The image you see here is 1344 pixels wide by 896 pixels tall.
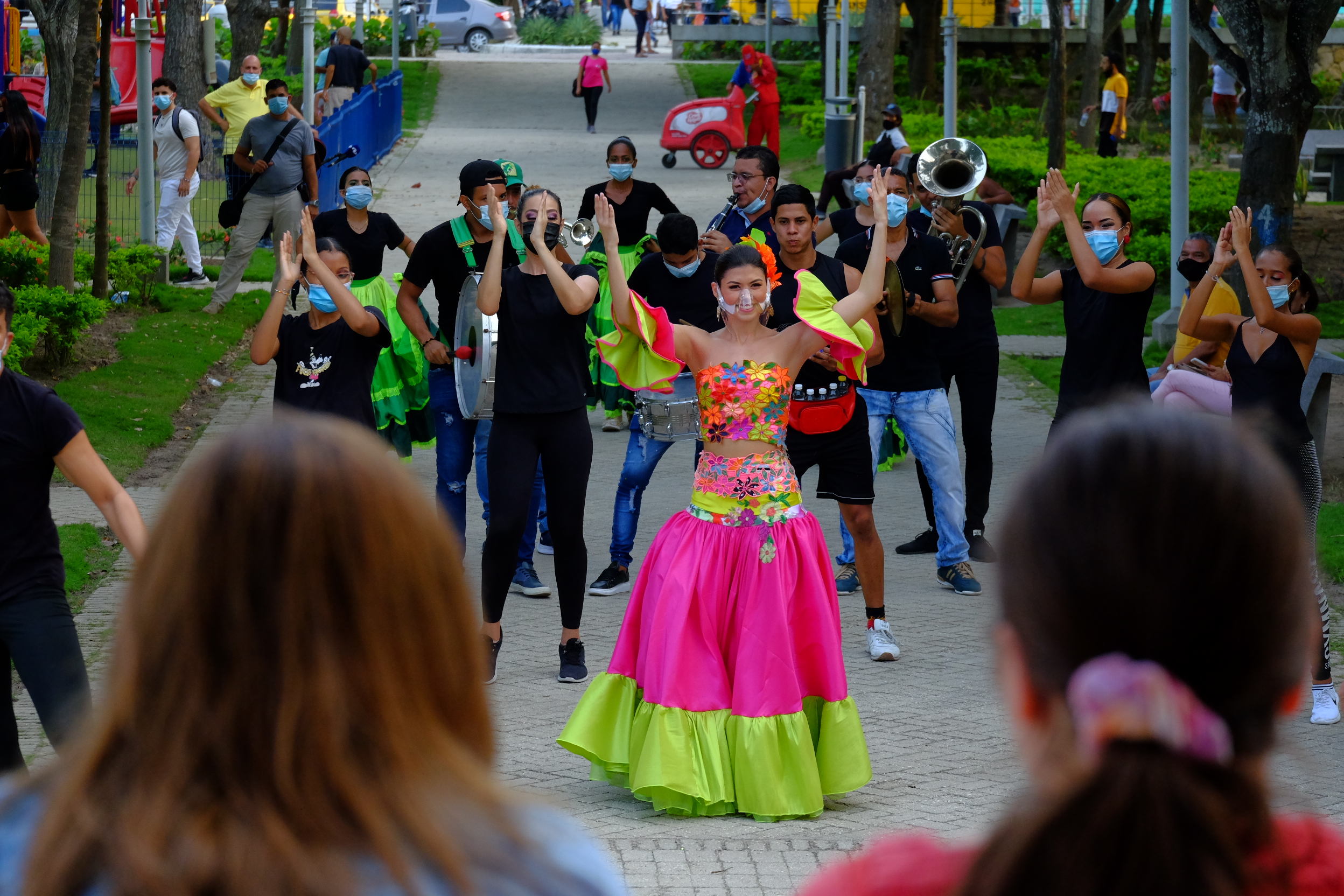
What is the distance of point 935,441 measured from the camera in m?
7.71

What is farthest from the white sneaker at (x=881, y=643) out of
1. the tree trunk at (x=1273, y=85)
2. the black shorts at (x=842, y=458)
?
the tree trunk at (x=1273, y=85)

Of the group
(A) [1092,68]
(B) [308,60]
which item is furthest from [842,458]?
(A) [1092,68]

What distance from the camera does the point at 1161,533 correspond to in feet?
4.96

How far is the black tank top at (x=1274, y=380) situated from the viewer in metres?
6.02

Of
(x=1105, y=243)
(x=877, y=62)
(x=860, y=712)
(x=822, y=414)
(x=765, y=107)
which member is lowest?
(x=860, y=712)

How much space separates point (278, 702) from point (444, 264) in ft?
19.4

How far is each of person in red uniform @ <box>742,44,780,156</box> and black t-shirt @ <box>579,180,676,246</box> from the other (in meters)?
14.6

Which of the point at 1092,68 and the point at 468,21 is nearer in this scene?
the point at 1092,68

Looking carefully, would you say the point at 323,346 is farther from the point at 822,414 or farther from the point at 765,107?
the point at 765,107

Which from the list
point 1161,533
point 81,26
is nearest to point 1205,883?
point 1161,533

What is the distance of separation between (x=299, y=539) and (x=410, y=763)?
250mm

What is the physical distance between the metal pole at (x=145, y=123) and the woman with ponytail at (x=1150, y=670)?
14.6 m

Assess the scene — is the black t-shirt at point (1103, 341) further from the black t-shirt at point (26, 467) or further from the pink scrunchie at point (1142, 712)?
the pink scrunchie at point (1142, 712)

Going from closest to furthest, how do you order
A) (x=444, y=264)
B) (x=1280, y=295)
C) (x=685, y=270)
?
(x=1280, y=295) → (x=444, y=264) → (x=685, y=270)
